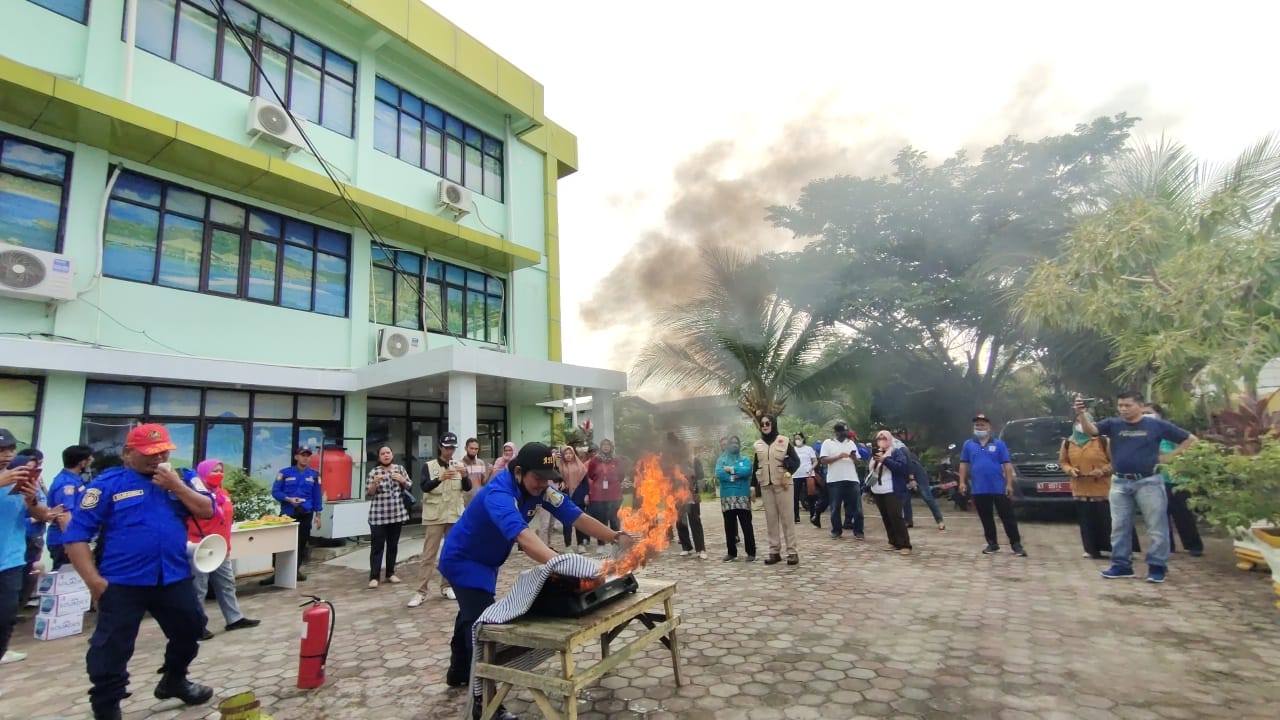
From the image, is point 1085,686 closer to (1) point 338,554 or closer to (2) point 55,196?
(1) point 338,554

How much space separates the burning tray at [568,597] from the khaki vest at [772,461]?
4.28 m

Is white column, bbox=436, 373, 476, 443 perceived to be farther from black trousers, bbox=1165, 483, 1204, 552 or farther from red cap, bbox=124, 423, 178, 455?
black trousers, bbox=1165, 483, 1204, 552

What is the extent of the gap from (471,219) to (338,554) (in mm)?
7896

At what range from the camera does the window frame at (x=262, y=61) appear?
9594 mm

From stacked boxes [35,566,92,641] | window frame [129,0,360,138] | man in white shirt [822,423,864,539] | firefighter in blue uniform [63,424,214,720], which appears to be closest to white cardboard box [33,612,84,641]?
stacked boxes [35,566,92,641]

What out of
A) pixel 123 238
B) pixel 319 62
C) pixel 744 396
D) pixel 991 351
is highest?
pixel 319 62

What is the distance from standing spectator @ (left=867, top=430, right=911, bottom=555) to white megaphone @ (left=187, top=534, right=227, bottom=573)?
7142 mm

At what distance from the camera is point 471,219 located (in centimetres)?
1380

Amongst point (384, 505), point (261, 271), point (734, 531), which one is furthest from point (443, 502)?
point (261, 271)

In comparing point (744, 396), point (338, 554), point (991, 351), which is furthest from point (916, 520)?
point (338, 554)

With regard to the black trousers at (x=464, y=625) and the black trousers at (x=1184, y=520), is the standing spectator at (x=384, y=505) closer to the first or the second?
the black trousers at (x=464, y=625)

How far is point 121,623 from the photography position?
10.5 feet

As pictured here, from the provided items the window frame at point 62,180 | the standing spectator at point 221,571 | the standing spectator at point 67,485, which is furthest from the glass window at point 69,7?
the standing spectator at point 221,571

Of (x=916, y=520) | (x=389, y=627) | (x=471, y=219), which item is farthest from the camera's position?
(x=471, y=219)
